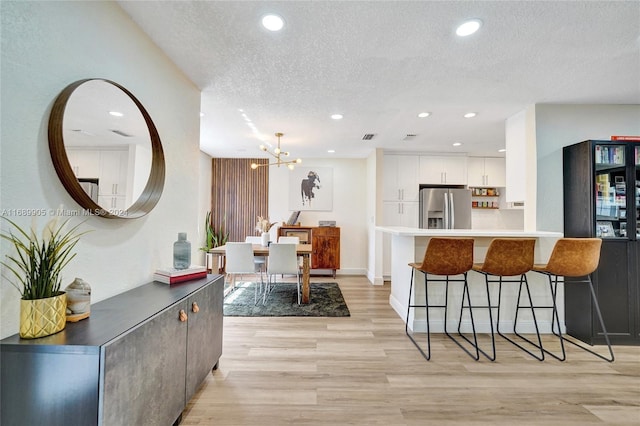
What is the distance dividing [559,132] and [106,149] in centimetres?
403

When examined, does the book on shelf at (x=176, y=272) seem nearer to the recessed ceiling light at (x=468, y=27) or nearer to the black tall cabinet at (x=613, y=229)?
the recessed ceiling light at (x=468, y=27)

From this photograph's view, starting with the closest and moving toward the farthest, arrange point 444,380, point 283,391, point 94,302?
1. point 94,302
2. point 283,391
3. point 444,380

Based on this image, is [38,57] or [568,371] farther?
[568,371]

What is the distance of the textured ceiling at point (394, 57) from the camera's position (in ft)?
5.27

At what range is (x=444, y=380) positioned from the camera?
6.61 feet

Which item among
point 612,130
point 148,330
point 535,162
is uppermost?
point 612,130

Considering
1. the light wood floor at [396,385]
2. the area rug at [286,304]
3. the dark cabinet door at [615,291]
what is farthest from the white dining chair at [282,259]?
the dark cabinet door at [615,291]

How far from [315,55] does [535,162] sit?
2.55 m

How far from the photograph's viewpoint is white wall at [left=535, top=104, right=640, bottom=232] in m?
2.89

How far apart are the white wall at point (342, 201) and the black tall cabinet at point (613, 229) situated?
352 cm

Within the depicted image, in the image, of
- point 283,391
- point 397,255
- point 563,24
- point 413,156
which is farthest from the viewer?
point 413,156

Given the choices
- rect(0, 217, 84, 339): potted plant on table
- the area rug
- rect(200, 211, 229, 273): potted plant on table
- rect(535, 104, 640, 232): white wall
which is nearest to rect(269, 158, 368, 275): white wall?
rect(200, 211, 229, 273): potted plant on table

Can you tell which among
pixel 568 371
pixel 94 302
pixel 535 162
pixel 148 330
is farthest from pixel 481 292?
pixel 94 302

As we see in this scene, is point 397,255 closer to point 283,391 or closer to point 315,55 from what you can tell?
point 283,391
